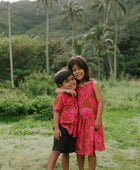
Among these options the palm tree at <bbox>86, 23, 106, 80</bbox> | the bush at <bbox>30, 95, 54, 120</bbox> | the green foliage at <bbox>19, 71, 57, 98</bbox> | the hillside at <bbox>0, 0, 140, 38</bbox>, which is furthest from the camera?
the hillside at <bbox>0, 0, 140, 38</bbox>

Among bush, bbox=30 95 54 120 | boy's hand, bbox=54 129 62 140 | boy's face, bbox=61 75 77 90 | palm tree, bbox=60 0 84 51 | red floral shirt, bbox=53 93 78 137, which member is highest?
palm tree, bbox=60 0 84 51

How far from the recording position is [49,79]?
14.4m

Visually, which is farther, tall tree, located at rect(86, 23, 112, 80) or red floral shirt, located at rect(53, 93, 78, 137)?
tall tree, located at rect(86, 23, 112, 80)

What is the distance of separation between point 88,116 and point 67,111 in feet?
0.89

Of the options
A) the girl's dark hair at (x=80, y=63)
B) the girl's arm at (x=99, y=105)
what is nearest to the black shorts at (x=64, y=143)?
the girl's arm at (x=99, y=105)

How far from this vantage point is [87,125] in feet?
8.36

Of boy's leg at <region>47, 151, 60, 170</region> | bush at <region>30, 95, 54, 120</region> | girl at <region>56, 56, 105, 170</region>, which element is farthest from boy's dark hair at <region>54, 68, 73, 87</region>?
bush at <region>30, 95, 54, 120</region>

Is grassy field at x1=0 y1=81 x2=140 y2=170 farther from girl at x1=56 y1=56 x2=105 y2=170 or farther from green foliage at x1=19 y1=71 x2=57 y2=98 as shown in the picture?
green foliage at x1=19 y1=71 x2=57 y2=98

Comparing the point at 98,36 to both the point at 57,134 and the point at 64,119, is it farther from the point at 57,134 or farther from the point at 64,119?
the point at 57,134

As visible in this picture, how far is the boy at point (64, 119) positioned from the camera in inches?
96.8

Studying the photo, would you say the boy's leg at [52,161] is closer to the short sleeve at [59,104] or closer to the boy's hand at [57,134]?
the boy's hand at [57,134]

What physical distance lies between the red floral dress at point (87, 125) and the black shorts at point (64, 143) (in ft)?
0.37

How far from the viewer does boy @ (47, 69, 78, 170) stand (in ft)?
8.07

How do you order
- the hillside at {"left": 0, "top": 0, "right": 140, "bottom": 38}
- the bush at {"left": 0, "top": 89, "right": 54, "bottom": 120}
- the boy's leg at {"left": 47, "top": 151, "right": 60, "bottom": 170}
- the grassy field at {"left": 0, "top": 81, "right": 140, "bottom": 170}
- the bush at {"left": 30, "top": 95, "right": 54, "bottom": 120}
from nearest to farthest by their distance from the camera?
the boy's leg at {"left": 47, "top": 151, "right": 60, "bottom": 170} → the grassy field at {"left": 0, "top": 81, "right": 140, "bottom": 170} → the bush at {"left": 30, "top": 95, "right": 54, "bottom": 120} → the bush at {"left": 0, "top": 89, "right": 54, "bottom": 120} → the hillside at {"left": 0, "top": 0, "right": 140, "bottom": 38}
